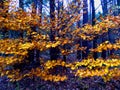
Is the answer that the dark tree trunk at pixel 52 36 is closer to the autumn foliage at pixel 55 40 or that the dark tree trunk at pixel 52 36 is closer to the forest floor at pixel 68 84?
the autumn foliage at pixel 55 40

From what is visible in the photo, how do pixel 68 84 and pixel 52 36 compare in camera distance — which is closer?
pixel 52 36

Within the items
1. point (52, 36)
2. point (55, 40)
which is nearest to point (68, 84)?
point (55, 40)

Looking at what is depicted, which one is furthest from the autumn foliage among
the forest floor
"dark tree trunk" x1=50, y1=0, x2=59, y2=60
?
the forest floor

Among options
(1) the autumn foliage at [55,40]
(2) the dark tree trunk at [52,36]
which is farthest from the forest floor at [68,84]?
(2) the dark tree trunk at [52,36]

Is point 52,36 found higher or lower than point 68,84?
higher

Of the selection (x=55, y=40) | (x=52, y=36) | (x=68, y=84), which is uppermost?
(x=52, y=36)

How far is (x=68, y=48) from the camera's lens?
9.69 metres

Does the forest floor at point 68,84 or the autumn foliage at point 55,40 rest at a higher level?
the autumn foliage at point 55,40

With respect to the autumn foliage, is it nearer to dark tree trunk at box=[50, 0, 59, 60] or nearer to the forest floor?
dark tree trunk at box=[50, 0, 59, 60]

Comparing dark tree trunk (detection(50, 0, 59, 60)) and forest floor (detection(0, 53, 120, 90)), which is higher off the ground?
dark tree trunk (detection(50, 0, 59, 60))

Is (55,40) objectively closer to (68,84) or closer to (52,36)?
(52,36)

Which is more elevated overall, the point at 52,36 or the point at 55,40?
the point at 52,36

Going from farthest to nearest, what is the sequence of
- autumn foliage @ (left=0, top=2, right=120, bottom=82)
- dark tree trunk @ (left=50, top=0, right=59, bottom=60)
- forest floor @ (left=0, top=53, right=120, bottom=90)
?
forest floor @ (left=0, top=53, right=120, bottom=90)
dark tree trunk @ (left=50, top=0, right=59, bottom=60)
autumn foliage @ (left=0, top=2, right=120, bottom=82)

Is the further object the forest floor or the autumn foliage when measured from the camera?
Result: the forest floor
